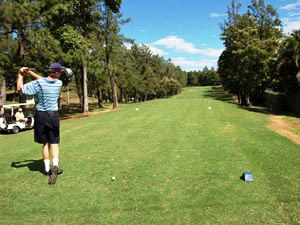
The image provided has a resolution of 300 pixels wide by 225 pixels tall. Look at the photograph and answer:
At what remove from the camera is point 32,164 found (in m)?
6.22

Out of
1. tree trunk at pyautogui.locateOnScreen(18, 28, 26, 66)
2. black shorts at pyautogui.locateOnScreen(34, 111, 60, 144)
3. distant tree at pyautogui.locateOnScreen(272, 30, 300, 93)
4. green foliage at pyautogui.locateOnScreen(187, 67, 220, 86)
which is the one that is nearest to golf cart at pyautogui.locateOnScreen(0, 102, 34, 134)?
tree trunk at pyautogui.locateOnScreen(18, 28, 26, 66)

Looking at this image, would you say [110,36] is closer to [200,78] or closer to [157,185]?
[157,185]

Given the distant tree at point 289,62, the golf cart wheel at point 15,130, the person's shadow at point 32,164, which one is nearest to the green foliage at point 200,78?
the distant tree at point 289,62

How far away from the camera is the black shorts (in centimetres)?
491

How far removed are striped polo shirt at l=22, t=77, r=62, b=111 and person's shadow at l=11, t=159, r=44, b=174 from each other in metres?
1.51

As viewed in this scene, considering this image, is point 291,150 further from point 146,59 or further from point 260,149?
point 146,59

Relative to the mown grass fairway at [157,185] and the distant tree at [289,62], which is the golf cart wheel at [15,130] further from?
the distant tree at [289,62]

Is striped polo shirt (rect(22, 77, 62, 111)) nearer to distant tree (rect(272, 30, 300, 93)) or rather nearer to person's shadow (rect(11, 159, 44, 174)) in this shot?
person's shadow (rect(11, 159, 44, 174))

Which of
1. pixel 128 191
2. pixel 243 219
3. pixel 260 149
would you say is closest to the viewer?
pixel 243 219

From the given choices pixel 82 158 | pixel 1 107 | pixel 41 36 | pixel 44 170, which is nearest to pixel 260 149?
pixel 82 158

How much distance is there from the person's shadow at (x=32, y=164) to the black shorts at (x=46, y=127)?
3.17 feet

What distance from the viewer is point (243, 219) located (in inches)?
145

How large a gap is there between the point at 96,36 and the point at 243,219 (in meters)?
27.2

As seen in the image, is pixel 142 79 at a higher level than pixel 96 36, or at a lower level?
lower
